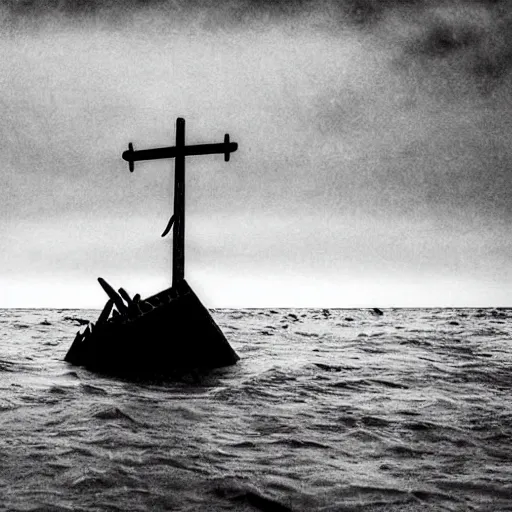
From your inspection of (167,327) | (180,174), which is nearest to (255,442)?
(167,327)

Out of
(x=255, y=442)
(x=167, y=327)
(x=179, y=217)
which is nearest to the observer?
(x=255, y=442)

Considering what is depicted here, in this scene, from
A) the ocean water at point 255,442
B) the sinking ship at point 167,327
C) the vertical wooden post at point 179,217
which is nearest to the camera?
the ocean water at point 255,442

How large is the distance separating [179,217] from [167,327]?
182cm

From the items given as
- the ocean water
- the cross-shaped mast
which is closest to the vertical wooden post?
the cross-shaped mast

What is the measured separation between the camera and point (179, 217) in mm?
8438

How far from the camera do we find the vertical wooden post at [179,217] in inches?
331

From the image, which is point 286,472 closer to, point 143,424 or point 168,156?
point 143,424

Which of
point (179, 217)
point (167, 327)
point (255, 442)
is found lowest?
point (255, 442)

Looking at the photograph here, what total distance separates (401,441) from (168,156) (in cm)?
597

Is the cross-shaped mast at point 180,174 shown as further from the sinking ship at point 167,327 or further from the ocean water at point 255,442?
the ocean water at point 255,442

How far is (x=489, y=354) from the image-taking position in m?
12.3

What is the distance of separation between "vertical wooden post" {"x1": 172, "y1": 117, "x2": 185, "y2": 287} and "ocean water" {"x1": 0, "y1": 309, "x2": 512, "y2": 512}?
5.83 ft

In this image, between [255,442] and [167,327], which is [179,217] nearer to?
Answer: [167,327]

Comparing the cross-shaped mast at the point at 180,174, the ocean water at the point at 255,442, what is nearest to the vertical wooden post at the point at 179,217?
the cross-shaped mast at the point at 180,174
